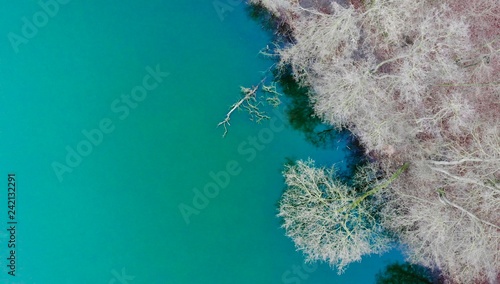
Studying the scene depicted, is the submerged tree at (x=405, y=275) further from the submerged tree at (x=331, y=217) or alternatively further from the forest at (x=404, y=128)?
the submerged tree at (x=331, y=217)

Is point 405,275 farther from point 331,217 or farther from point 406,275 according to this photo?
point 331,217

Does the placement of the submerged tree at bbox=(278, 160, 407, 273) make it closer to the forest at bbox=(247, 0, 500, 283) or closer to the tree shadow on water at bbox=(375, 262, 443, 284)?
the forest at bbox=(247, 0, 500, 283)

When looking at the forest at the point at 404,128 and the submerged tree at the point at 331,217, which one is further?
the submerged tree at the point at 331,217

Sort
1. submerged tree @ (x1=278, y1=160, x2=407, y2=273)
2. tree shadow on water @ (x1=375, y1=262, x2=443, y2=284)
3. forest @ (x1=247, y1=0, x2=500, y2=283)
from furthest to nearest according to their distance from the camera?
tree shadow on water @ (x1=375, y1=262, x2=443, y2=284) → submerged tree @ (x1=278, y1=160, x2=407, y2=273) → forest @ (x1=247, y1=0, x2=500, y2=283)

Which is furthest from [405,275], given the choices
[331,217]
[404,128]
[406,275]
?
[404,128]

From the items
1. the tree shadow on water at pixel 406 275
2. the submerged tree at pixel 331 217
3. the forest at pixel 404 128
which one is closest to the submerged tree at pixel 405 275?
the tree shadow on water at pixel 406 275

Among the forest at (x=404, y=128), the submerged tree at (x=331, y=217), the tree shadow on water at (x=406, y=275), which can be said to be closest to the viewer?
the forest at (x=404, y=128)

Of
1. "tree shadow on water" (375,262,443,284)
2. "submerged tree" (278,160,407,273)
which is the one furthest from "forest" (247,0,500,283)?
"tree shadow on water" (375,262,443,284)

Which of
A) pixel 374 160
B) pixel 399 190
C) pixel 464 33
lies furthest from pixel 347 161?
pixel 464 33

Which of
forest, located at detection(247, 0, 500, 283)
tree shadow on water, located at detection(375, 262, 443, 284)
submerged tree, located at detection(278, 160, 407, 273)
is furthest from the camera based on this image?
tree shadow on water, located at detection(375, 262, 443, 284)
